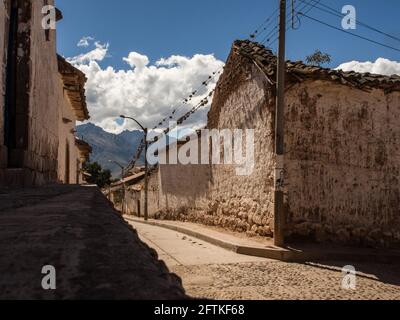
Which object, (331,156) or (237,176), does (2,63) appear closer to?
(331,156)

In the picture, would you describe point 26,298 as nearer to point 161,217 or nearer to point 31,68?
point 31,68

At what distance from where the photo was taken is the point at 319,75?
8.84 m

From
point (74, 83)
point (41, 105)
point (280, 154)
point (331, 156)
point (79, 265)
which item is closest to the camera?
point (79, 265)

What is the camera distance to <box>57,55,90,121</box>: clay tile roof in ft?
36.7

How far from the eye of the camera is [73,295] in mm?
977

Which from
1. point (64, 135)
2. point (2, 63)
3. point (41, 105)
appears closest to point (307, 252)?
point (41, 105)

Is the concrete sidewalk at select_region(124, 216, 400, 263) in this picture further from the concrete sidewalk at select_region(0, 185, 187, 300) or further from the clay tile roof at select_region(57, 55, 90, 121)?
the concrete sidewalk at select_region(0, 185, 187, 300)

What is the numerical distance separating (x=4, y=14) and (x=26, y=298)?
5.45 m

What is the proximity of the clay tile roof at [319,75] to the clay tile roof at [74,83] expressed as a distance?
460 centimetres

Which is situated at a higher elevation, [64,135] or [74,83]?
[74,83]

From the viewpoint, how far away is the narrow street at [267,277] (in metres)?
5.39

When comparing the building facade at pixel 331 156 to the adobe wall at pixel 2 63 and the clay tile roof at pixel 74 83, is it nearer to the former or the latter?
the clay tile roof at pixel 74 83

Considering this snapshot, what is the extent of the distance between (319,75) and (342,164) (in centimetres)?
196

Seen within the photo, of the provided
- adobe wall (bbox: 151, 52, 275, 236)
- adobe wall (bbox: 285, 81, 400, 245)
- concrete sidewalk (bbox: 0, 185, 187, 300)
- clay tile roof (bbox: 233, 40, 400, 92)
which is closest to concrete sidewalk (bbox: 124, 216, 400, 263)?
adobe wall (bbox: 285, 81, 400, 245)
